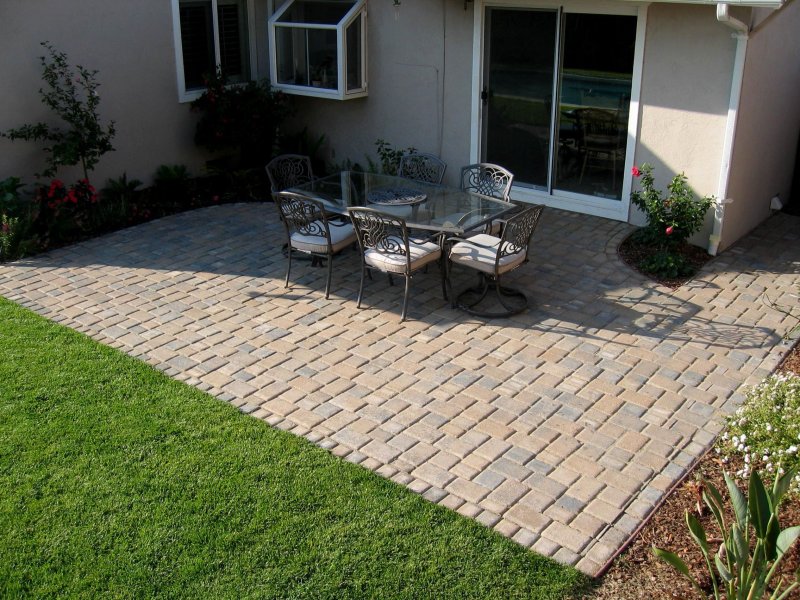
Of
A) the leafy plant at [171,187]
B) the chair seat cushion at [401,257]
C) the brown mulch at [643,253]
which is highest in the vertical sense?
the leafy plant at [171,187]

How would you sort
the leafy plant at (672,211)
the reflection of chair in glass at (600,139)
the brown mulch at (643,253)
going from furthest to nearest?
the reflection of chair in glass at (600,139) < the brown mulch at (643,253) < the leafy plant at (672,211)

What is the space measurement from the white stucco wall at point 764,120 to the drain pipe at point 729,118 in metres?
0.09

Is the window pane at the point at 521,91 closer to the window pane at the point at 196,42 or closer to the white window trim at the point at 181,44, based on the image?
the white window trim at the point at 181,44

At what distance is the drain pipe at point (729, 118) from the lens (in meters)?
8.38

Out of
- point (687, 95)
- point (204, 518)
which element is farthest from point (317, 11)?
point (204, 518)

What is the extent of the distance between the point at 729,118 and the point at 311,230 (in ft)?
14.8

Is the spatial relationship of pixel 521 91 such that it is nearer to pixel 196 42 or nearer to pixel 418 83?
pixel 418 83

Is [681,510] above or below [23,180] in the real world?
below

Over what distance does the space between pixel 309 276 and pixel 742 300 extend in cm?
436

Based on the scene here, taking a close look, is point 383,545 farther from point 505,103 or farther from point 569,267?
point 505,103

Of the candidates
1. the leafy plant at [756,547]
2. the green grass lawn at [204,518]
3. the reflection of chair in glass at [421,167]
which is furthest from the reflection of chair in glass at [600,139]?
the leafy plant at [756,547]

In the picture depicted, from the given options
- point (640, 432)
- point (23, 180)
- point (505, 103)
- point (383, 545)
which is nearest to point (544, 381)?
point (640, 432)

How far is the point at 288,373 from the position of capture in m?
7.03

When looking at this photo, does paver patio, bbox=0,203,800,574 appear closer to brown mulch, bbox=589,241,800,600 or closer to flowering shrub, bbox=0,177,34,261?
brown mulch, bbox=589,241,800,600
